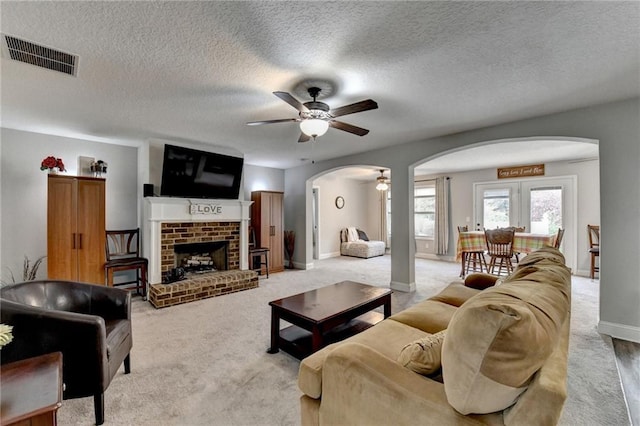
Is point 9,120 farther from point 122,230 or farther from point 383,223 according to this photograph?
point 383,223

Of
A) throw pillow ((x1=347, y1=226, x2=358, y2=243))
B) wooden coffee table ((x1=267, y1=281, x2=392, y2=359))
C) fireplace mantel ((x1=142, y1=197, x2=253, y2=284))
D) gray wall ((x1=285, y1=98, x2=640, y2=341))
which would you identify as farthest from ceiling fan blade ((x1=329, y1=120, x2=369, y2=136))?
throw pillow ((x1=347, y1=226, x2=358, y2=243))

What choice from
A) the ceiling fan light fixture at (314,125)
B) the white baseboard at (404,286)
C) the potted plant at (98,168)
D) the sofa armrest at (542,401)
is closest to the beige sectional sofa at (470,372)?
the sofa armrest at (542,401)

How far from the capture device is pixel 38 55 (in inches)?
79.2

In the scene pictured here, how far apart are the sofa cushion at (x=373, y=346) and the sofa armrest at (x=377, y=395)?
0.23 feet

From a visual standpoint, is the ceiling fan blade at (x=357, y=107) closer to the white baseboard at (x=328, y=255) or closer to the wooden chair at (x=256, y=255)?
the wooden chair at (x=256, y=255)

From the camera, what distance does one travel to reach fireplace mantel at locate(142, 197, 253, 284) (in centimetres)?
416

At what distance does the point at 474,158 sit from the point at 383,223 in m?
3.77

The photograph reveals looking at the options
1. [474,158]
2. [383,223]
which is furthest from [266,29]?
[383,223]

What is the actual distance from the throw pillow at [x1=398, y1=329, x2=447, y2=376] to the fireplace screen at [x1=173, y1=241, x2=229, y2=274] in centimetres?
424

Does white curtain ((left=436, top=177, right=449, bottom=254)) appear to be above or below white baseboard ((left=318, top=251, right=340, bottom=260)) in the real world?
above

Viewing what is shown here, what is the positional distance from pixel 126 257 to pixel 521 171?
8086 millimetres

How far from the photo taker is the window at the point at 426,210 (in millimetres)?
8016

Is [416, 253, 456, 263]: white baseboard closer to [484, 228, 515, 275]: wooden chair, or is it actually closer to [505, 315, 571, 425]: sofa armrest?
[484, 228, 515, 275]: wooden chair

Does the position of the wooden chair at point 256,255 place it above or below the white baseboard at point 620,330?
above
